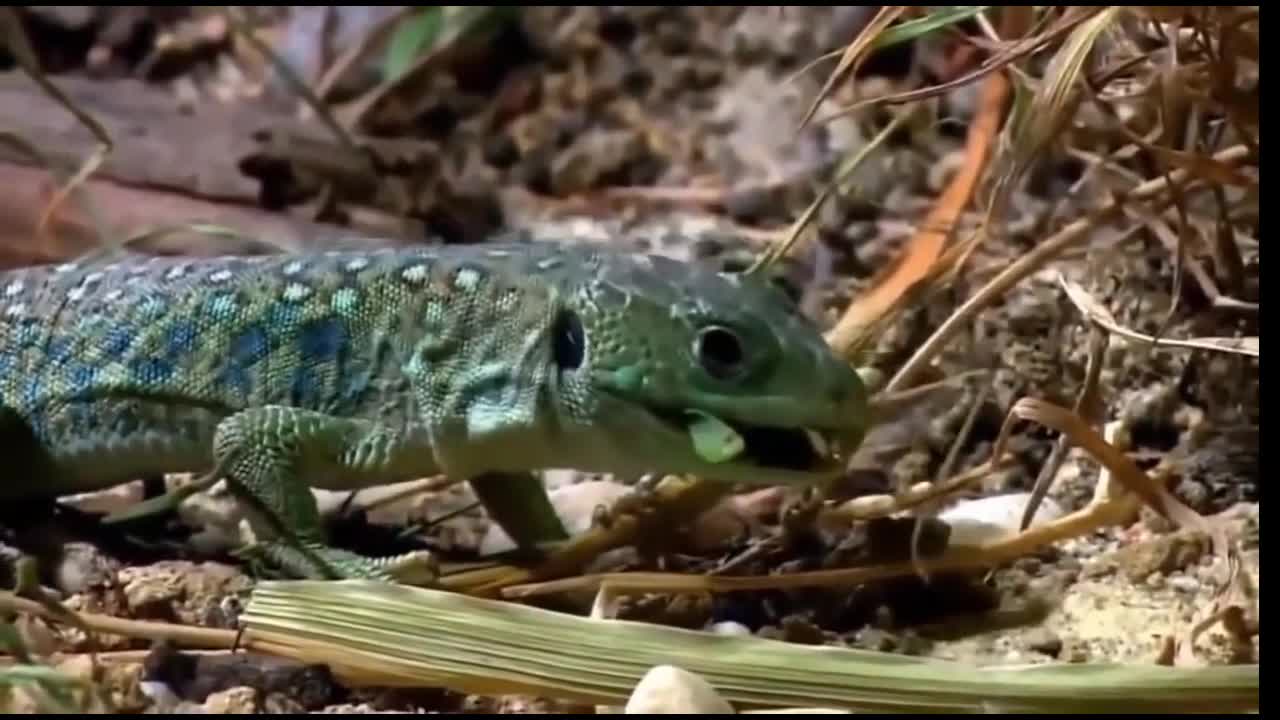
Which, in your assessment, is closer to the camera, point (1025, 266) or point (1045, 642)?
point (1045, 642)

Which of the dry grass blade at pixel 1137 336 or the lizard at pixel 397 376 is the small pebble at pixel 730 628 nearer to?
the lizard at pixel 397 376

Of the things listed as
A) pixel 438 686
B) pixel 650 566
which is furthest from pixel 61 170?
pixel 438 686

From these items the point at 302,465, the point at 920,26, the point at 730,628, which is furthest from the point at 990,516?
the point at 302,465

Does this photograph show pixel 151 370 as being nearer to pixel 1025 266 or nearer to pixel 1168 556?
pixel 1025 266

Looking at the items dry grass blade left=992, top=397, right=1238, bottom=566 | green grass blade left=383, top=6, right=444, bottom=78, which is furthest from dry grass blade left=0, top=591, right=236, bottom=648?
green grass blade left=383, top=6, right=444, bottom=78

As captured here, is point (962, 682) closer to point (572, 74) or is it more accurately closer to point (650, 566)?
point (650, 566)
